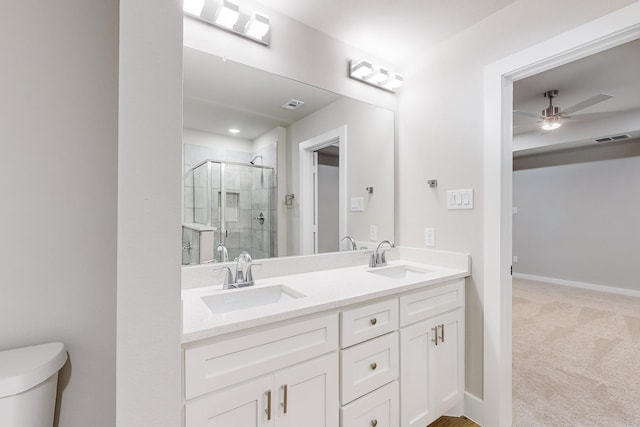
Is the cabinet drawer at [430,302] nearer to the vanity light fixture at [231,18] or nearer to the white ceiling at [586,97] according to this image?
the vanity light fixture at [231,18]

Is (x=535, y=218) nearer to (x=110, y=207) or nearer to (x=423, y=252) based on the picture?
(x=423, y=252)

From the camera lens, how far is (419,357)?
1492 millimetres

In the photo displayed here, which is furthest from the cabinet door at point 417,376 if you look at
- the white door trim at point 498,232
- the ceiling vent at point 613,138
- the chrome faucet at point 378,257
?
the ceiling vent at point 613,138

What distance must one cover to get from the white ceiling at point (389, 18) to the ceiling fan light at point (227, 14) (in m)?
0.23

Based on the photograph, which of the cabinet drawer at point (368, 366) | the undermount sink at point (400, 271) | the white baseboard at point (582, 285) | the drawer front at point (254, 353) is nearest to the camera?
the drawer front at point (254, 353)

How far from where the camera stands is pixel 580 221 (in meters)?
4.74

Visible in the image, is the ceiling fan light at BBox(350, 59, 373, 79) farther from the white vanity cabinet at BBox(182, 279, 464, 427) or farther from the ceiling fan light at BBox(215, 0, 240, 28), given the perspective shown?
the white vanity cabinet at BBox(182, 279, 464, 427)

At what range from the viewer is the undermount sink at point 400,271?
187 centimetres

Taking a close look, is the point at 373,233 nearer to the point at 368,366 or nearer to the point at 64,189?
the point at 368,366

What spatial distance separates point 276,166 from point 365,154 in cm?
74

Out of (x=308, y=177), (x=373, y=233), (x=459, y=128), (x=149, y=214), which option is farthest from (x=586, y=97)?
(x=149, y=214)

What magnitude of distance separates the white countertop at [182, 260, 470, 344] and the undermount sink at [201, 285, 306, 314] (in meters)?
0.03

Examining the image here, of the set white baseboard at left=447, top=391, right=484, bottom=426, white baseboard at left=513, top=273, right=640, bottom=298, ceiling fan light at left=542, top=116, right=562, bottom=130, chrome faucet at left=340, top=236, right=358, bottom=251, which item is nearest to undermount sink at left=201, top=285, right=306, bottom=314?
chrome faucet at left=340, top=236, right=358, bottom=251

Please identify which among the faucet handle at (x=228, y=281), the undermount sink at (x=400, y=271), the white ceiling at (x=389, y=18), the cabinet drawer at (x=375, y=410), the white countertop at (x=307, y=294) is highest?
the white ceiling at (x=389, y=18)
